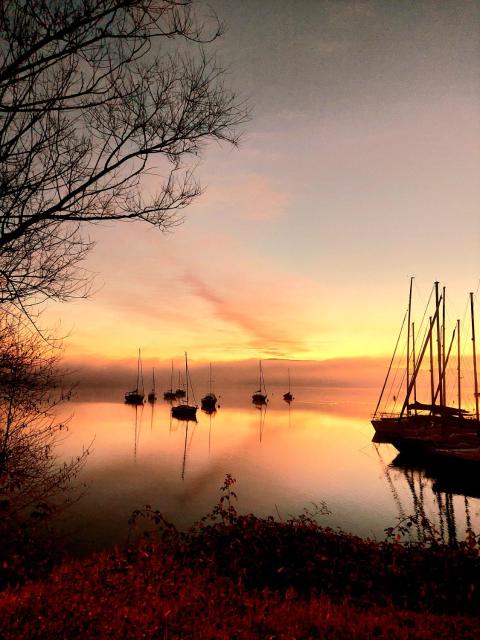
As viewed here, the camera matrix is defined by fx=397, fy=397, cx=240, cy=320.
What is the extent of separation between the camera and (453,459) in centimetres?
2734

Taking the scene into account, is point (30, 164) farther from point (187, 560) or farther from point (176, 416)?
point (176, 416)

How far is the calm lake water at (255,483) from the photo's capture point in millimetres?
22828

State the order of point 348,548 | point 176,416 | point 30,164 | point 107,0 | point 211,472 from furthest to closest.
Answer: point 176,416
point 211,472
point 348,548
point 30,164
point 107,0

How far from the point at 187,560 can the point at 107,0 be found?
11.8 meters

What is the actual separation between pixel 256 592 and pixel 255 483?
26702 millimetres

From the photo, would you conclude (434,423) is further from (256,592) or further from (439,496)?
(256,592)

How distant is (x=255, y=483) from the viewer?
112 feet

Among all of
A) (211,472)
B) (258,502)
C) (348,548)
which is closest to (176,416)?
(211,472)

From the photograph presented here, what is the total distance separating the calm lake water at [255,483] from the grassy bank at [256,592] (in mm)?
2483

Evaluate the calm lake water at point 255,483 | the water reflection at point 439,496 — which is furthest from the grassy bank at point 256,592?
the water reflection at point 439,496

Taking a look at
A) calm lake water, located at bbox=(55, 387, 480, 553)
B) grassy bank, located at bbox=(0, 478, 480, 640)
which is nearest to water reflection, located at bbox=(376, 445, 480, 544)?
calm lake water, located at bbox=(55, 387, 480, 553)

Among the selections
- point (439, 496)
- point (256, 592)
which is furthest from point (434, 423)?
point (256, 592)

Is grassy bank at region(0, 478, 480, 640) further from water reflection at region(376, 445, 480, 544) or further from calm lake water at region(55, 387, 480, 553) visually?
water reflection at region(376, 445, 480, 544)

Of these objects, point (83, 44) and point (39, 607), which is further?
point (39, 607)
